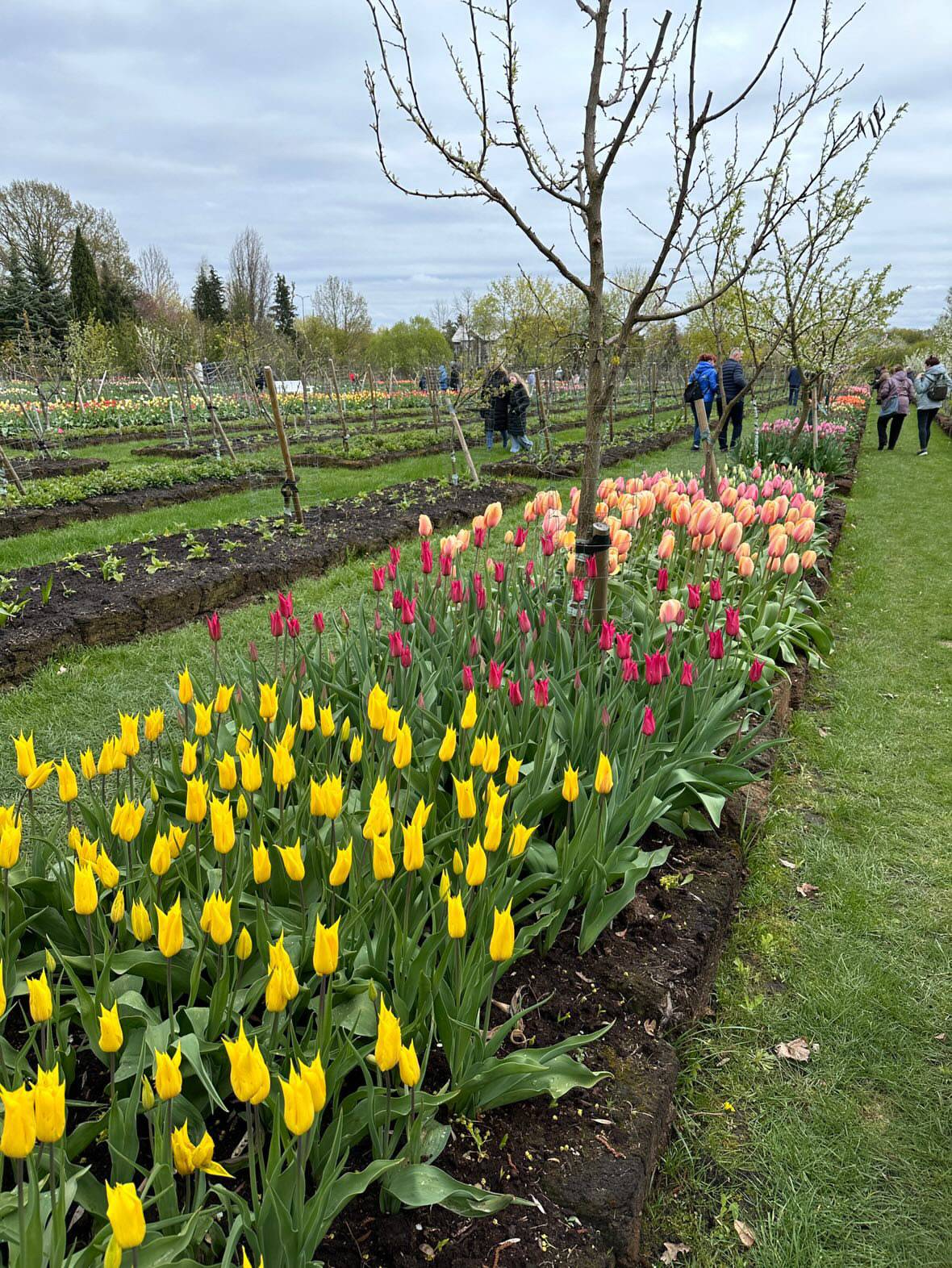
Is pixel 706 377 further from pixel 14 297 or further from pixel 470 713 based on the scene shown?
pixel 14 297

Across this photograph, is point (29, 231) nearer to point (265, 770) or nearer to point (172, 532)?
point (172, 532)

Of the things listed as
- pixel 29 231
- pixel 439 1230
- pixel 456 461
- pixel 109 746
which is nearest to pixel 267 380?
pixel 456 461

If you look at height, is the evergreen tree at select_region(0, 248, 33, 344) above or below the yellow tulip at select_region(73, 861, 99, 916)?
above

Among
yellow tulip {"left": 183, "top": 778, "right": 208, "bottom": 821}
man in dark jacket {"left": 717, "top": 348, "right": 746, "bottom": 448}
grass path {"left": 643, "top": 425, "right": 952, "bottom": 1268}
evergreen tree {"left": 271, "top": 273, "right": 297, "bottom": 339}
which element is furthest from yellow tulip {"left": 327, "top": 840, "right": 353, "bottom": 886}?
evergreen tree {"left": 271, "top": 273, "right": 297, "bottom": 339}

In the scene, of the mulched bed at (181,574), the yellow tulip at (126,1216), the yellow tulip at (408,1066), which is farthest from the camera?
the mulched bed at (181,574)

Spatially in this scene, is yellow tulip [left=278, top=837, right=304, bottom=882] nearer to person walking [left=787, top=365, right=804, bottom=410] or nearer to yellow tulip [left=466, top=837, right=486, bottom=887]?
yellow tulip [left=466, top=837, right=486, bottom=887]

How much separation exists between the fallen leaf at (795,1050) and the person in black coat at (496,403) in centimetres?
1064

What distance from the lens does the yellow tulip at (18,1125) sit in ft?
2.84

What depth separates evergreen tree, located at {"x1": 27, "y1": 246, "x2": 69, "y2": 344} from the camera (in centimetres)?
3622

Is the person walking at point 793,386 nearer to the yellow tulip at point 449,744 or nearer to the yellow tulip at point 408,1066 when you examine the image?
the yellow tulip at point 449,744

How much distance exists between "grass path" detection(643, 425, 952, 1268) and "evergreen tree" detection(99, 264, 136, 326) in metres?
44.9

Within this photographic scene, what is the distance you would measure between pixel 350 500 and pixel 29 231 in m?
41.7

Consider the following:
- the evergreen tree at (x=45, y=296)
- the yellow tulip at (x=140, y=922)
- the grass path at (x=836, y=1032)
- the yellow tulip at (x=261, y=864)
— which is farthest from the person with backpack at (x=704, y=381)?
the evergreen tree at (x=45, y=296)

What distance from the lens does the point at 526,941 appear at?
191 centimetres
